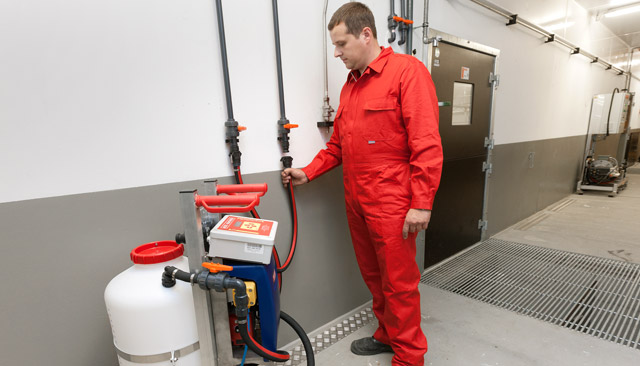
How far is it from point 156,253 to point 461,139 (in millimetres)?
2403

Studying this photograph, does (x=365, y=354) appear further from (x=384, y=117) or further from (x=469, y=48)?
(x=469, y=48)

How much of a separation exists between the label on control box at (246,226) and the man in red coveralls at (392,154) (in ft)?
1.84

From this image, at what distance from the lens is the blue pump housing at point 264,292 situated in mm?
775

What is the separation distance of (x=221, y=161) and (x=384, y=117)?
0.70 meters

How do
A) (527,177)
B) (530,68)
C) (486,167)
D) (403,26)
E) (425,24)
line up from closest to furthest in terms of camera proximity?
(403,26) → (425,24) → (486,167) → (530,68) → (527,177)

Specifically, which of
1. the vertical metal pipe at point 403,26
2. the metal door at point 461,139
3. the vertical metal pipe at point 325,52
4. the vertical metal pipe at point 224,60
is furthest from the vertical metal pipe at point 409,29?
the vertical metal pipe at point 224,60

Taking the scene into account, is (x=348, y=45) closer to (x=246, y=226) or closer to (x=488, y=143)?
(x=246, y=226)

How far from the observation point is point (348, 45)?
1.25 metres

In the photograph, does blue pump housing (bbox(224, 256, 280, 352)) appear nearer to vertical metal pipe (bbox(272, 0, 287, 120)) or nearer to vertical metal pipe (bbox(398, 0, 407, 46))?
vertical metal pipe (bbox(272, 0, 287, 120))

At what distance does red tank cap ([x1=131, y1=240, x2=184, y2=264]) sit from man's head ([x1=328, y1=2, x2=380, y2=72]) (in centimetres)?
99

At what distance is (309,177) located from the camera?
1.41m

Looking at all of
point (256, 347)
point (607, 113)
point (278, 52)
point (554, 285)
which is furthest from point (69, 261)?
point (607, 113)

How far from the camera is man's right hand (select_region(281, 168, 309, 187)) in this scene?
4.53ft

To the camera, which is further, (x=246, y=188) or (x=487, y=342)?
(x=487, y=342)
